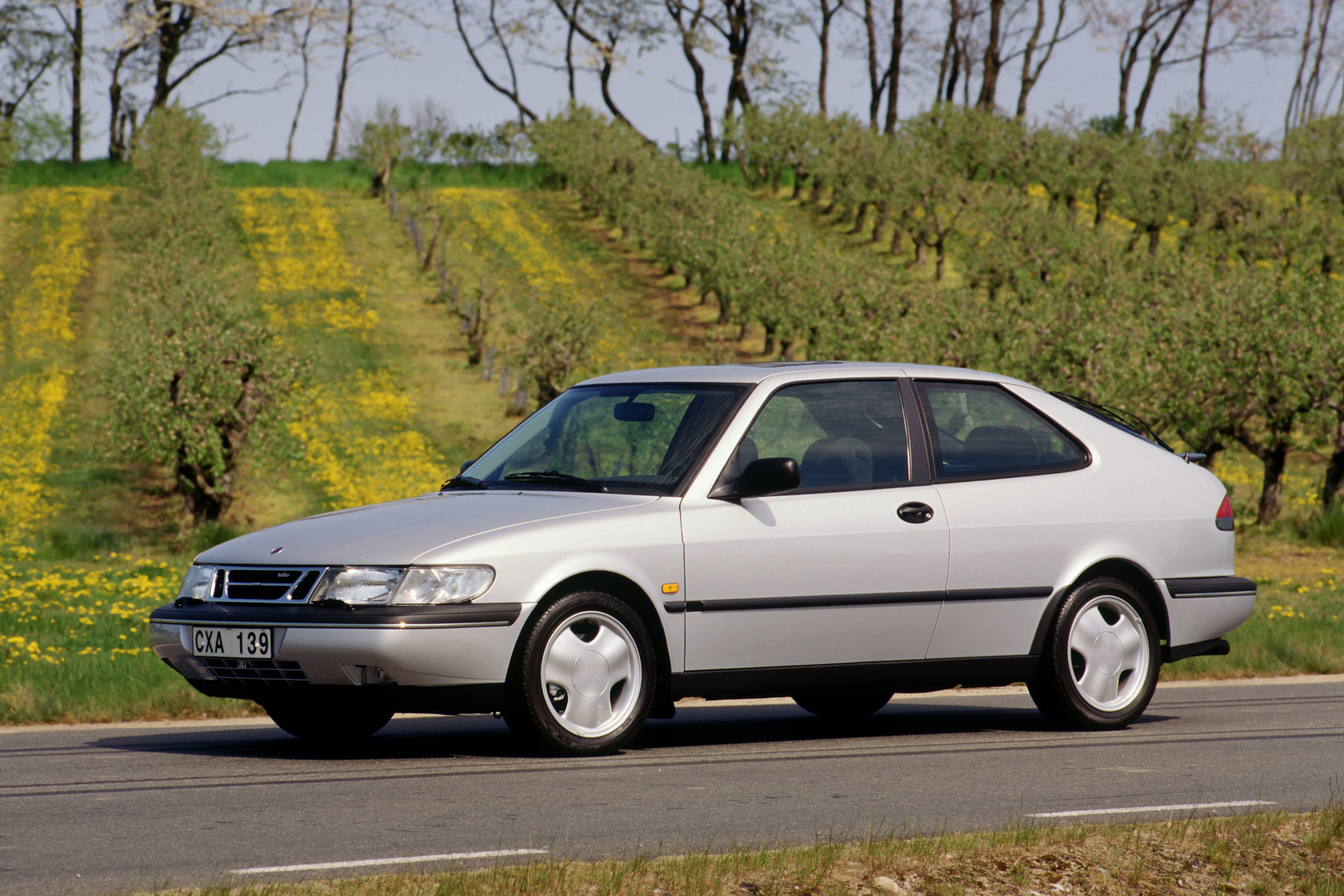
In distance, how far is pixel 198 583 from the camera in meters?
7.28

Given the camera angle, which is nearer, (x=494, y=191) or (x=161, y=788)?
(x=161, y=788)

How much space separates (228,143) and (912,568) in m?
52.0

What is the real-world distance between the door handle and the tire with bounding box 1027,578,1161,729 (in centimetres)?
97

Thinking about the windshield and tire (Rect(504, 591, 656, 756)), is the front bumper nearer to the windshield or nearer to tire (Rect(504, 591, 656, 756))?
tire (Rect(504, 591, 656, 756))

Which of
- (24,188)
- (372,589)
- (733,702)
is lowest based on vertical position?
(733,702)

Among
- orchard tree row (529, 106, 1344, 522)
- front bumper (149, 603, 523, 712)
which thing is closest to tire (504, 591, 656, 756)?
front bumper (149, 603, 523, 712)

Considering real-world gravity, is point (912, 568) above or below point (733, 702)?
above

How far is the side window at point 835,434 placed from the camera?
7742 millimetres

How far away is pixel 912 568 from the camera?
7812 mm

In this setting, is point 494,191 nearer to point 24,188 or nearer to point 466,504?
point 24,188

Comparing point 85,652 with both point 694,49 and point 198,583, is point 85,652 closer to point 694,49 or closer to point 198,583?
point 198,583

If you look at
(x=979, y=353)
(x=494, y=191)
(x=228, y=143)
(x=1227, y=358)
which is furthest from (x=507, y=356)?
(x=494, y=191)

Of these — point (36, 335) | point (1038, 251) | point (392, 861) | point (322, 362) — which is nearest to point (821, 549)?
point (392, 861)

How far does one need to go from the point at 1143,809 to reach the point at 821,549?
2.08 metres
